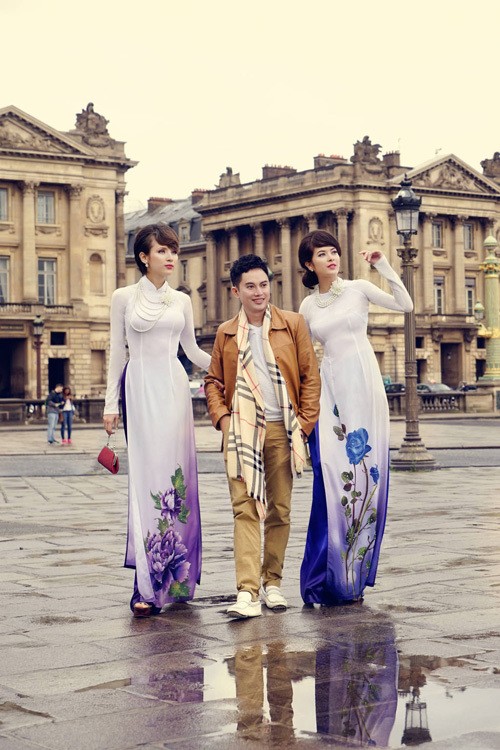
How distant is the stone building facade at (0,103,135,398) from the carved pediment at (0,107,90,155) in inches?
2.2

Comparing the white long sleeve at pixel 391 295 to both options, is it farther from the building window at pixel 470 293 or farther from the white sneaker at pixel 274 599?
the building window at pixel 470 293

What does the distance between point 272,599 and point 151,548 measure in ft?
2.36

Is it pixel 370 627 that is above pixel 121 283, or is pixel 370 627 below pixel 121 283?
below

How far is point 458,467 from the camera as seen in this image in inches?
888

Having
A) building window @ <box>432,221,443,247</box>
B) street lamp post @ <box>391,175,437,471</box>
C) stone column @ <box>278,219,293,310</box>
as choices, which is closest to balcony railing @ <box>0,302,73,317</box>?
stone column @ <box>278,219,293,310</box>

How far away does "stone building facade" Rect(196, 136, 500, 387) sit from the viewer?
9406 cm

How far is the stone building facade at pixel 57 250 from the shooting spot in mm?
78562

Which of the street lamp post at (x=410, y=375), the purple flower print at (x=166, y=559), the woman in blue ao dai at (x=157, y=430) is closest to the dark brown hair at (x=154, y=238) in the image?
the woman in blue ao dai at (x=157, y=430)

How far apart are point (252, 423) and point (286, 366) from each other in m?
0.38

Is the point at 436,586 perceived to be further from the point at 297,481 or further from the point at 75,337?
the point at 75,337

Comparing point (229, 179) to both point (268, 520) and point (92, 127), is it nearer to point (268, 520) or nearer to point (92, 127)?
point (92, 127)

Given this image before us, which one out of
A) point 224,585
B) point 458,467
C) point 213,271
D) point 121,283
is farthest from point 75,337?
point 224,585

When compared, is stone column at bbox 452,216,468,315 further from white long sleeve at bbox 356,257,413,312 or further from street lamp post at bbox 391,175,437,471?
white long sleeve at bbox 356,257,413,312

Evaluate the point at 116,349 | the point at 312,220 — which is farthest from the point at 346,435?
the point at 312,220
